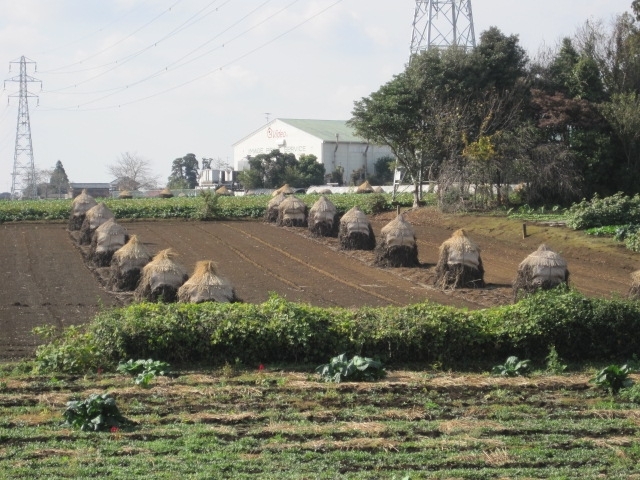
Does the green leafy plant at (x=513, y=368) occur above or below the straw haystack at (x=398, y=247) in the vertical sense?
below

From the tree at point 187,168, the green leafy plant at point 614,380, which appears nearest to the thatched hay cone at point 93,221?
the green leafy plant at point 614,380

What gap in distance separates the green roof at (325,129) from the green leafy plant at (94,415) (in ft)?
230

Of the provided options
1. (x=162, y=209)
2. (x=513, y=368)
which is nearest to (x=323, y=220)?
(x=162, y=209)

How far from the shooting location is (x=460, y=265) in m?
26.3

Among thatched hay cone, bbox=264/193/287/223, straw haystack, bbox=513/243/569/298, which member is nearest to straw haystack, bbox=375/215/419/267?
straw haystack, bbox=513/243/569/298

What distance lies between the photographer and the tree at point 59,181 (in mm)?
103188

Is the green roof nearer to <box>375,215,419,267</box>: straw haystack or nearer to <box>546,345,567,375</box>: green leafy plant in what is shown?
<box>375,215,419,267</box>: straw haystack

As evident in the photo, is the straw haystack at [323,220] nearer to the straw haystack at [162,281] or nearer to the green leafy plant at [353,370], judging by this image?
the straw haystack at [162,281]

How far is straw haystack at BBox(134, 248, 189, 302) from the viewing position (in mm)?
22594

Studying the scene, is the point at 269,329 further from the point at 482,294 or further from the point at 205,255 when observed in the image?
the point at 205,255

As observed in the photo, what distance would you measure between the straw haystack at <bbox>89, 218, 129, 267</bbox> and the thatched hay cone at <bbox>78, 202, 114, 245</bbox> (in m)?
3.81

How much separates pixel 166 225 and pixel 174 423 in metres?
30.9

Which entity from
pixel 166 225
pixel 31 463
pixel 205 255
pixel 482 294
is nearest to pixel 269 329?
pixel 31 463

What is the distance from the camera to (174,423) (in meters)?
12.1
